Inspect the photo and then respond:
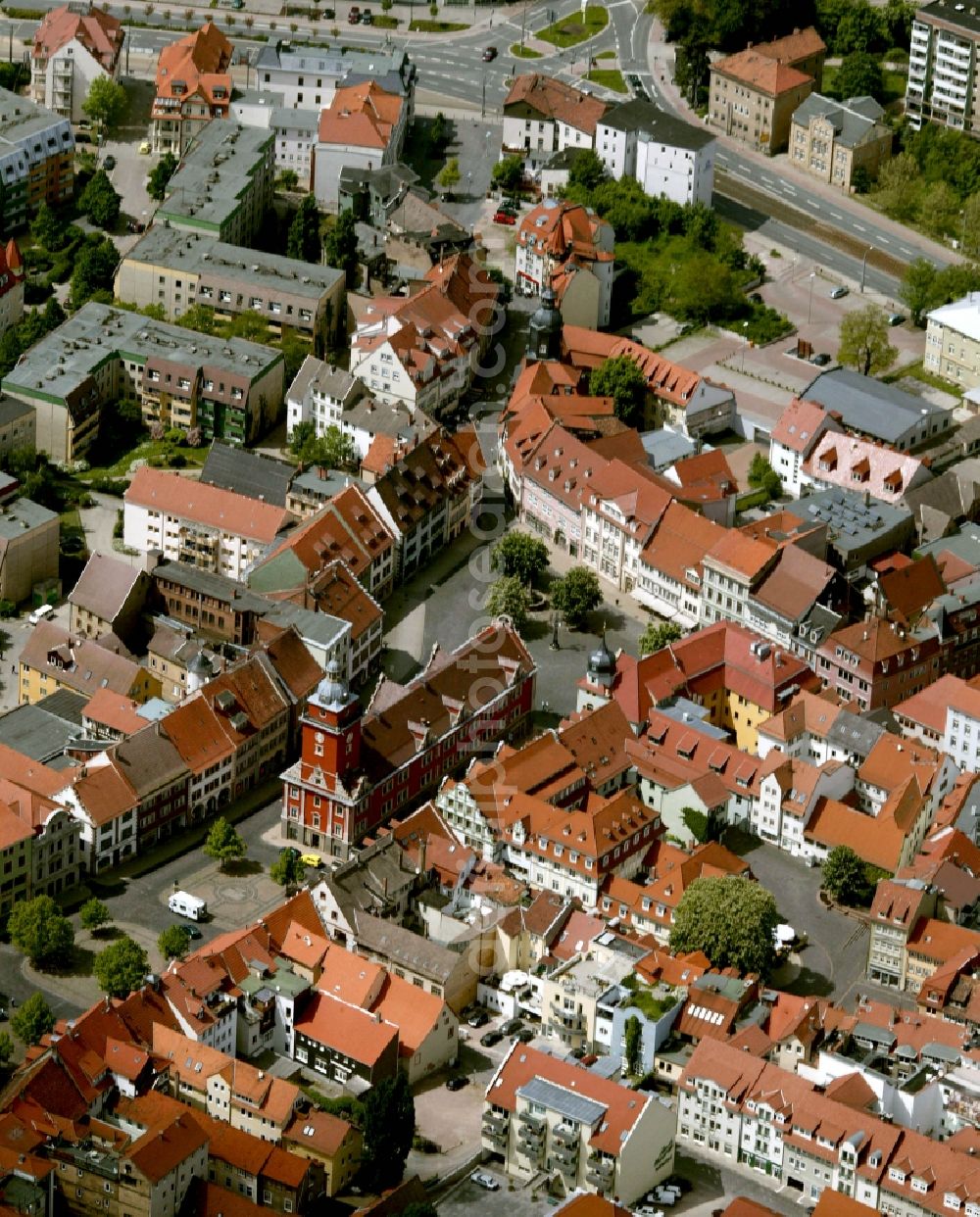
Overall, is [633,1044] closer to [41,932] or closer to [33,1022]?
[33,1022]

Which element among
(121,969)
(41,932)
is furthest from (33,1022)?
(41,932)

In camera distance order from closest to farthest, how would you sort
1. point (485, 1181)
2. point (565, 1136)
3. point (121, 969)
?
point (565, 1136) < point (485, 1181) < point (121, 969)

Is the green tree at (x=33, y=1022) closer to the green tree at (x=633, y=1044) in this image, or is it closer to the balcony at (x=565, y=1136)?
the balcony at (x=565, y=1136)

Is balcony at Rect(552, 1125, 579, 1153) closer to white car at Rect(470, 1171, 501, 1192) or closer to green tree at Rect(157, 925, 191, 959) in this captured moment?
white car at Rect(470, 1171, 501, 1192)

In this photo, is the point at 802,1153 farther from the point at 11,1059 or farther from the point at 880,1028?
the point at 11,1059

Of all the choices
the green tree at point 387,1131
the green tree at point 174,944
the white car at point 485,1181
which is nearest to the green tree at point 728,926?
the white car at point 485,1181

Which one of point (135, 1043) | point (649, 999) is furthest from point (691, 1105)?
point (135, 1043)

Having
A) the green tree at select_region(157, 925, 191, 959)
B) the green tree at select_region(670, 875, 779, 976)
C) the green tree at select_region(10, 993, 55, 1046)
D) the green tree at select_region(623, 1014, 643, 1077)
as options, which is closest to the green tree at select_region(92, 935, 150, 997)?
the green tree at select_region(157, 925, 191, 959)
